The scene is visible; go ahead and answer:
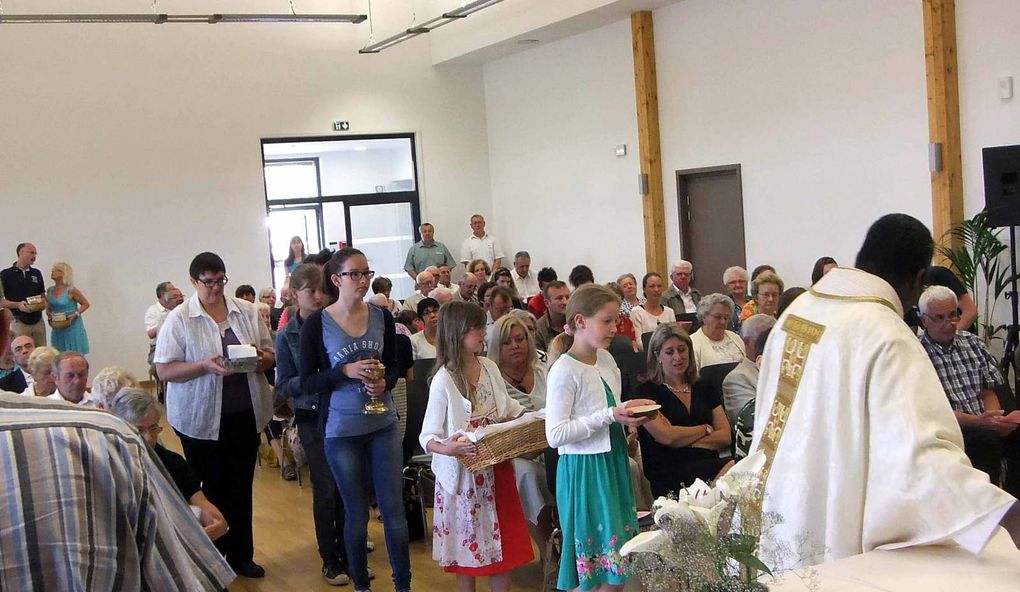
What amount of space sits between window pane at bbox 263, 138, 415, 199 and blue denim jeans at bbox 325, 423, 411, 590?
10.2 meters

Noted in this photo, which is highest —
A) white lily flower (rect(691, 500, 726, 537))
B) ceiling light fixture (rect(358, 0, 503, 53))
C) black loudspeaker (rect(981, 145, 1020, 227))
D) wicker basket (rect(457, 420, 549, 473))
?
ceiling light fixture (rect(358, 0, 503, 53))

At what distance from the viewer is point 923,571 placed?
2.31 meters

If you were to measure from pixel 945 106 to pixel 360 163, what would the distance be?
28.0 ft

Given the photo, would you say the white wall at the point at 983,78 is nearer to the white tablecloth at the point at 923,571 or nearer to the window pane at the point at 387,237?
the white tablecloth at the point at 923,571

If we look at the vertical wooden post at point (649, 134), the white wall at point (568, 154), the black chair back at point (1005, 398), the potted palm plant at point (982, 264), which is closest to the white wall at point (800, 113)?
the vertical wooden post at point (649, 134)

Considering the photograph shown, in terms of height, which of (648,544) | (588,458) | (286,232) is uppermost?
(286,232)

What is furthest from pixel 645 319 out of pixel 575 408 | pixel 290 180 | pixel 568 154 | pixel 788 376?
pixel 290 180

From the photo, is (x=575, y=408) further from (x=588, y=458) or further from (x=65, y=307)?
(x=65, y=307)

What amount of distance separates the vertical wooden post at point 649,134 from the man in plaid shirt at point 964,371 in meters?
6.81

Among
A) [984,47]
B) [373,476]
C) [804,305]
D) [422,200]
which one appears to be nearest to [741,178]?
[984,47]

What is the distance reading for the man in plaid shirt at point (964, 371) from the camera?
5199 mm

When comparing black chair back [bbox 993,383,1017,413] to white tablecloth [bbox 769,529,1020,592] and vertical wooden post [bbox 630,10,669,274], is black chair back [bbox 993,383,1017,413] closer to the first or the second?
white tablecloth [bbox 769,529,1020,592]

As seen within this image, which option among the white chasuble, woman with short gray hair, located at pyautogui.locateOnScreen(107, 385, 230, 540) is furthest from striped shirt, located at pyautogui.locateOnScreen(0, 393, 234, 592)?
woman with short gray hair, located at pyautogui.locateOnScreen(107, 385, 230, 540)

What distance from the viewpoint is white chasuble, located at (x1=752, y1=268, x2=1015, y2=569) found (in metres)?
2.34
